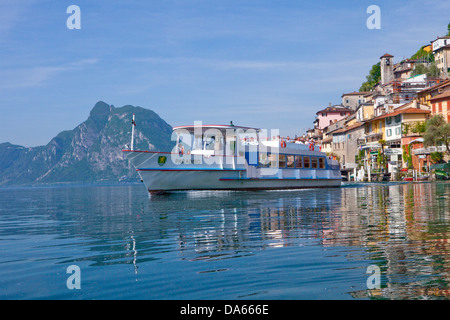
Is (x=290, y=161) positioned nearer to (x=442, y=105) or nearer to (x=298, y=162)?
(x=298, y=162)

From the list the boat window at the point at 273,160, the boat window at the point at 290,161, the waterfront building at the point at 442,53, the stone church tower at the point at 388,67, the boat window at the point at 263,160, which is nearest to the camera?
the boat window at the point at 263,160

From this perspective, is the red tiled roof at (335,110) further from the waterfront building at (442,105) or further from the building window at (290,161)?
the building window at (290,161)

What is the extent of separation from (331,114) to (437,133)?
64.2 m

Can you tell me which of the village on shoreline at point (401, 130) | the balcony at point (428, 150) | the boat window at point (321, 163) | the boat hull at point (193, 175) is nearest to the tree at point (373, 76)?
the village on shoreline at point (401, 130)

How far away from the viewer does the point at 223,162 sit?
34.7 m

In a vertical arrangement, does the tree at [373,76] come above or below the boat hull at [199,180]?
above

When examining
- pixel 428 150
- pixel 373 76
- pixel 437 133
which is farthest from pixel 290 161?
pixel 373 76

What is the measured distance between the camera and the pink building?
123 m

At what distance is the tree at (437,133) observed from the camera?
60.7 metres

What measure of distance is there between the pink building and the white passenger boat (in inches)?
3295

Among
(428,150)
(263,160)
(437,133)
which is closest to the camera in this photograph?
(263,160)
